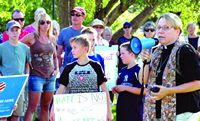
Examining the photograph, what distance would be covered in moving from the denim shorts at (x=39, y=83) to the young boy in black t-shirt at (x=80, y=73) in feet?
6.00

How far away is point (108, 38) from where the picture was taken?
12.3 m

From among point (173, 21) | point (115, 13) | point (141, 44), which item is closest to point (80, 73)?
point (141, 44)

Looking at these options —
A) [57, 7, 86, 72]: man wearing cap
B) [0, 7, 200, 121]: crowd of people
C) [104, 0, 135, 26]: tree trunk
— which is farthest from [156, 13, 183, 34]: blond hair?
[104, 0, 135, 26]: tree trunk

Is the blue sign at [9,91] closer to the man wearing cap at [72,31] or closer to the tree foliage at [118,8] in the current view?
the man wearing cap at [72,31]

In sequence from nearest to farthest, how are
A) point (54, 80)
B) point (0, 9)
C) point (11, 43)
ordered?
point (11, 43) → point (54, 80) → point (0, 9)

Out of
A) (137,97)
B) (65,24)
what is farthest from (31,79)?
(65,24)

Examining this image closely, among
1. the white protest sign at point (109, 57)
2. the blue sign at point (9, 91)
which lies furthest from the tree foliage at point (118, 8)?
the blue sign at point (9, 91)

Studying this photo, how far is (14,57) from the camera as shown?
328 inches

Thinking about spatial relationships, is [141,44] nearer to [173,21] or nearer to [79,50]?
[173,21]

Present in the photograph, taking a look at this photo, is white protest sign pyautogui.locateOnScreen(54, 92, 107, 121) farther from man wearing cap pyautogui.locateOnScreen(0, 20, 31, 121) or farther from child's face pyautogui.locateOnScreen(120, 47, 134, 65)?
man wearing cap pyautogui.locateOnScreen(0, 20, 31, 121)

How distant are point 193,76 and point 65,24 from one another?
11.7m

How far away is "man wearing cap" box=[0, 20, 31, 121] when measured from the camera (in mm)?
8258

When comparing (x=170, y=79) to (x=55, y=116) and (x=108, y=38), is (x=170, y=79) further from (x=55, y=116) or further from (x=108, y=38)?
(x=108, y=38)

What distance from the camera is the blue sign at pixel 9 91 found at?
7.19 m
